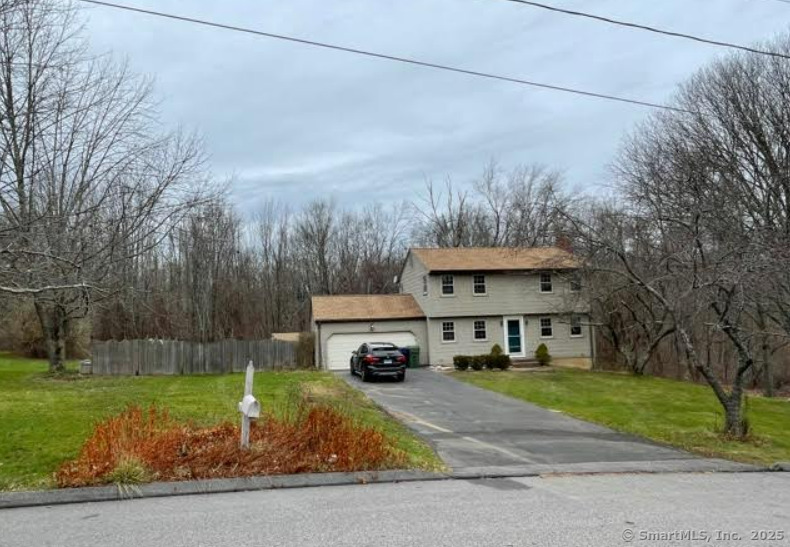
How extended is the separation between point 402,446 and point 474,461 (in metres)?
1.41

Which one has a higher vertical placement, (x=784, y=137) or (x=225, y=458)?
(x=784, y=137)

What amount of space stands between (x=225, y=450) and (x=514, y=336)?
94.1 feet

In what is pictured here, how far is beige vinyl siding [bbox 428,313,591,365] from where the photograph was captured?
114 feet

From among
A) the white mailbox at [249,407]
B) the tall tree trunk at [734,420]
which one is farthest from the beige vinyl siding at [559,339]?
the white mailbox at [249,407]

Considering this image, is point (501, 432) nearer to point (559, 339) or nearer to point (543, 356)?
point (543, 356)

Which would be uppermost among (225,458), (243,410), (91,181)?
(91,181)

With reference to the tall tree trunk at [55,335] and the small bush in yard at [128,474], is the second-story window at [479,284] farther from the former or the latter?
the small bush in yard at [128,474]

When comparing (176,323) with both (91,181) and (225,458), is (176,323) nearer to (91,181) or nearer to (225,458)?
(91,181)

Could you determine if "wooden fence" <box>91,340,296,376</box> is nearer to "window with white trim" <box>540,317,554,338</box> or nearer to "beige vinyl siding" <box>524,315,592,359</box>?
"beige vinyl siding" <box>524,315,592,359</box>

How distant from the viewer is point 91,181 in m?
24.0

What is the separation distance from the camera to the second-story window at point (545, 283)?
36.8 m

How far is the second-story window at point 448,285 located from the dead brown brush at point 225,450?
25.0m

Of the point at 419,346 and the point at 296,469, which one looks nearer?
the point at 296,469

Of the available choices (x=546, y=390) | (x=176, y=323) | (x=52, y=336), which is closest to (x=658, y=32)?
(x=546, y=390)
